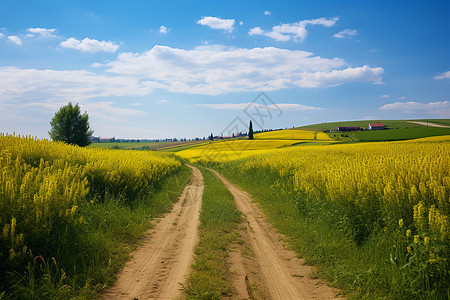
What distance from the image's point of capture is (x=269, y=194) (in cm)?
1374

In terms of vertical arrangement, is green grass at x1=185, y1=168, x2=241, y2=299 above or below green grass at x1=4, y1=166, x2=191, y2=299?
below

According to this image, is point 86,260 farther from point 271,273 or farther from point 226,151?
point 226,151

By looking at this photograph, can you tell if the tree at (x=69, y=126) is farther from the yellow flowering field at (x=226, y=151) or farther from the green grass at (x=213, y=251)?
the green grass at (x=213, y=251)

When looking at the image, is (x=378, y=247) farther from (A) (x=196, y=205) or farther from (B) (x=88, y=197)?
(B) (x=88, y=197)

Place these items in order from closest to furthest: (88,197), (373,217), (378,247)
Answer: (378,247) < (373,217) < (88,197)

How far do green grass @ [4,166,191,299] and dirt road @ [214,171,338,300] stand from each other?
8.68 ft

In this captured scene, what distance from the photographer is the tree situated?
5231 centimetres

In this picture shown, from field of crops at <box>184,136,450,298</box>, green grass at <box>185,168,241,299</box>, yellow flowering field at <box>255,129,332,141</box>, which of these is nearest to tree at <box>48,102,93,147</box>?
yellow flowering field at <box>255,129,332,141</box>

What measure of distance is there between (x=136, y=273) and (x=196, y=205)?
22.3 ft

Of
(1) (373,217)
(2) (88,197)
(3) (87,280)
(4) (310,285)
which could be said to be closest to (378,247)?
(1) (373,217)

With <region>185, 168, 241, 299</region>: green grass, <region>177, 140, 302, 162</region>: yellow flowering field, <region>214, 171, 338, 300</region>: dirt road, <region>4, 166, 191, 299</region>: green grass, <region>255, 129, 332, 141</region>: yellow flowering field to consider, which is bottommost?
<region>214, 171, 338, 300</region>: dirt road

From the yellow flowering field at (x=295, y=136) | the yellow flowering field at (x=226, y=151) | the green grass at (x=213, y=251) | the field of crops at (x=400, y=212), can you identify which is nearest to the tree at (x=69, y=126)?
the yellow flowering field at (x=226, y=151)

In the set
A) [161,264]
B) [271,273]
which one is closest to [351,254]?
[271,273]

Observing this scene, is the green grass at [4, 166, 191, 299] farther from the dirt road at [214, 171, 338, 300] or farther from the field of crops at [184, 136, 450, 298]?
the field of crops at [184, 136, 450, 298]
